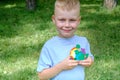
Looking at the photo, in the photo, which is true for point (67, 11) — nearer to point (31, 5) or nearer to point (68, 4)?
point (68, 4)

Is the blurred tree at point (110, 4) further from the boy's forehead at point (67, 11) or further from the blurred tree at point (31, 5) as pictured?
the boy's forehead at point (67, 11)

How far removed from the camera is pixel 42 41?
307 inches

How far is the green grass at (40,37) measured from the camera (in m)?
6.08

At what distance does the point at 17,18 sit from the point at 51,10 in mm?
1416

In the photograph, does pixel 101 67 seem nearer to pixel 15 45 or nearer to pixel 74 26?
pixel 15 45

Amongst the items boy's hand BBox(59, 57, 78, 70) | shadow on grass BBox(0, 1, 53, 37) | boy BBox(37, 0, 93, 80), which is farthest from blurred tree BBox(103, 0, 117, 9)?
boy's hand BBox(59, 57, 78, 70)

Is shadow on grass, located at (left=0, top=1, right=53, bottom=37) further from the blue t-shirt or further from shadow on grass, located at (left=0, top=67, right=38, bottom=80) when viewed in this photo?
the blue t-shirt

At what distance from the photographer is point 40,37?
8.12 metres

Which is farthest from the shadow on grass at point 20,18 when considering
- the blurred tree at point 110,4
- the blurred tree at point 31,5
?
the blurred tree at point 110,4

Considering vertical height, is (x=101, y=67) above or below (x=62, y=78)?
below

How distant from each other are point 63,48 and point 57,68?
0.17m

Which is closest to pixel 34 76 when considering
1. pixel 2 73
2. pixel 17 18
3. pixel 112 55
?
pixel 2 73

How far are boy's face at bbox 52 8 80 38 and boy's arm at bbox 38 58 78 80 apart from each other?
0.81 feet

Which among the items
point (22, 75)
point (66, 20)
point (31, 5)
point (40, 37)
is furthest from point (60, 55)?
point (31, 5)
